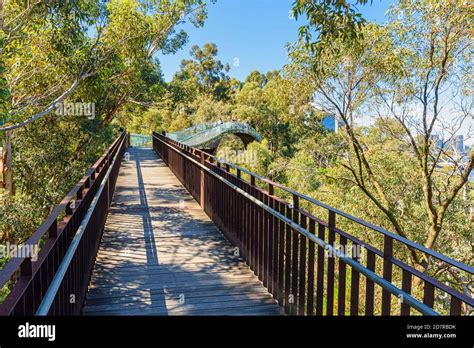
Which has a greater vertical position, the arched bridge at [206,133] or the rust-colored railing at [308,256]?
the arched bridge at [206,133]

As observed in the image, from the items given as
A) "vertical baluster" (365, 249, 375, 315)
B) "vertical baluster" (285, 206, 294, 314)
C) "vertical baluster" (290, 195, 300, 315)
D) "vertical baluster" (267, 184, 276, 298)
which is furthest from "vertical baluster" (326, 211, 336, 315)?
"vertical baluster" (267, 184, 276, 298)

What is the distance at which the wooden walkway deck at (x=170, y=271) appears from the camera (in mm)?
3748

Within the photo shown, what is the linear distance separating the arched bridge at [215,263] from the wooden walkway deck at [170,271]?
0.01 metres

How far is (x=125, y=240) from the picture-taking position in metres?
5.81

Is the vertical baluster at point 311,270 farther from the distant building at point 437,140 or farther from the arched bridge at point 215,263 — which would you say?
the distant building at point 437,140

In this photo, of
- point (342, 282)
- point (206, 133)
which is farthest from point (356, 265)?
point (206, 133)

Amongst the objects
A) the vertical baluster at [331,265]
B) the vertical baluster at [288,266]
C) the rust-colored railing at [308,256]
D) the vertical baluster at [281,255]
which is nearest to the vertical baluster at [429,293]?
the rust-colored railing at [308,256]

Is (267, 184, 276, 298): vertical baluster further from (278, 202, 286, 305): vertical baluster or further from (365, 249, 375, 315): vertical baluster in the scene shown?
(365, 249, 375, 315): vertical baluster

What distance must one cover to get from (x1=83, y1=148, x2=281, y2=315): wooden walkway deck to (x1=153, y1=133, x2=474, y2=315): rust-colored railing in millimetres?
244

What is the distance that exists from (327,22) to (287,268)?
263cm

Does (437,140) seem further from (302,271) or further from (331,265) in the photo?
(331,265)

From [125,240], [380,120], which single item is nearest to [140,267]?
[125,240]

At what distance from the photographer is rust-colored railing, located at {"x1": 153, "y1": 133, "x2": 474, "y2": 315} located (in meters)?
2.09
